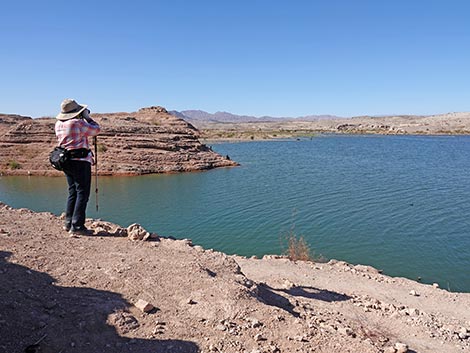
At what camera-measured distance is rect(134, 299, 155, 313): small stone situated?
5492mm

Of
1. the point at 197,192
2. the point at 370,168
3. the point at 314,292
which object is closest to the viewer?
the point at 314,292

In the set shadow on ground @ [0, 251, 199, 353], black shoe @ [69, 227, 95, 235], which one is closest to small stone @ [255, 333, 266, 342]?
shadow on ground @ [0, 251, 199, 353]

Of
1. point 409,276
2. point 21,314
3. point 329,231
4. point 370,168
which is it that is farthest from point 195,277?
point 370,168

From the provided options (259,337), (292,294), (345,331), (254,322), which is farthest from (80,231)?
(345,331)

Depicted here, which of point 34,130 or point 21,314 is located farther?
point 34,130

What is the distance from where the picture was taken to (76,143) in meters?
7.53

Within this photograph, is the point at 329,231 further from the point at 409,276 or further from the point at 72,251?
the point at 72,251

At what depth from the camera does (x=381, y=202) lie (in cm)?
2425

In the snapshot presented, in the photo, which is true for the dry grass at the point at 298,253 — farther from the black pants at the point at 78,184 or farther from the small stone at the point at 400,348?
the black pants at the point at 78,184

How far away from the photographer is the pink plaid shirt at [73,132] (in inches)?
291

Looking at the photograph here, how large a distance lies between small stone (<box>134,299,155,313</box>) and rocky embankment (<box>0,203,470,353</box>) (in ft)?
0.05

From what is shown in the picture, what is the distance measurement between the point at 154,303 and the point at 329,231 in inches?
552

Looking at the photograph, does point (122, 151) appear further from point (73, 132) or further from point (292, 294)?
point (292, 294)

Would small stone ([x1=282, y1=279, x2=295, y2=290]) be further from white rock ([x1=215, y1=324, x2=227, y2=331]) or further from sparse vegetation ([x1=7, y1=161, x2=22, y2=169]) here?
sparse vegetation ([x1=7, y1=161, x2=22, y2=169])
